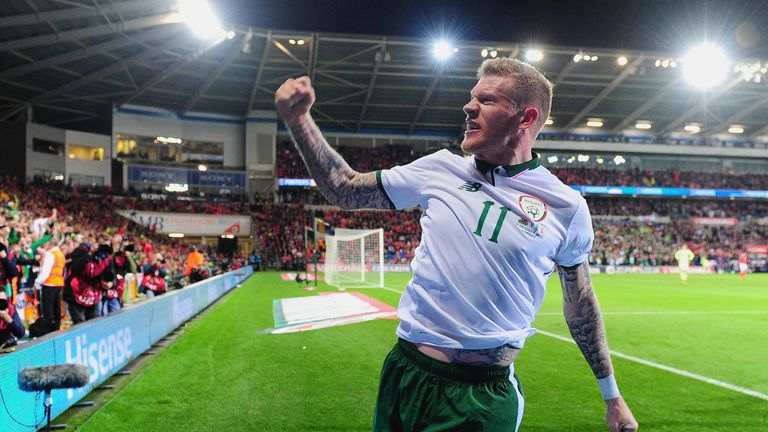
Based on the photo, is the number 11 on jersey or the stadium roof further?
the stadium roof

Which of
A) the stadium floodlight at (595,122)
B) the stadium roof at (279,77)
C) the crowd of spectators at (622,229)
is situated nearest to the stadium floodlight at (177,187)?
the stadium roof at (279,77)

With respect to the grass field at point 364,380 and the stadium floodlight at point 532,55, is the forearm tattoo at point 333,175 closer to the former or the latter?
the stadium floodlight at point 532,55

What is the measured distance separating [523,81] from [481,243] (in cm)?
69

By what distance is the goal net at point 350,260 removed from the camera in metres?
28.4

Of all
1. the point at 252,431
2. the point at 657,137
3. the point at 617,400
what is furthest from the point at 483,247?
the point at 657,137

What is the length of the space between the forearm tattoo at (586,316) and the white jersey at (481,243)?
177 millimetres

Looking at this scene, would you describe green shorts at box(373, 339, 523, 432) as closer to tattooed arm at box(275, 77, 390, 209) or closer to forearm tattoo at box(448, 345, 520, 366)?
forearm tattoo at box(448, 345, 520, 366)

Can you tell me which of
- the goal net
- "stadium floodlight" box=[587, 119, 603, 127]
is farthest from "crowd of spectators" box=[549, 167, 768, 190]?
the goal net

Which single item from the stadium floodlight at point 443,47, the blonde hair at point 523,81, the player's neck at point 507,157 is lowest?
the player's neck at point 507,157

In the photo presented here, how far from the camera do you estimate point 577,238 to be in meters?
2.50

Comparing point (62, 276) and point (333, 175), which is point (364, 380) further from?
point (62, 276)

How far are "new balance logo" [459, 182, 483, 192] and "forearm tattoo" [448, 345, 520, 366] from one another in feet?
2.05

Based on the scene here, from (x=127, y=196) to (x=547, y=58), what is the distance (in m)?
33.6

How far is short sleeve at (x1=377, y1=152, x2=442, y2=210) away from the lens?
2.42 m
